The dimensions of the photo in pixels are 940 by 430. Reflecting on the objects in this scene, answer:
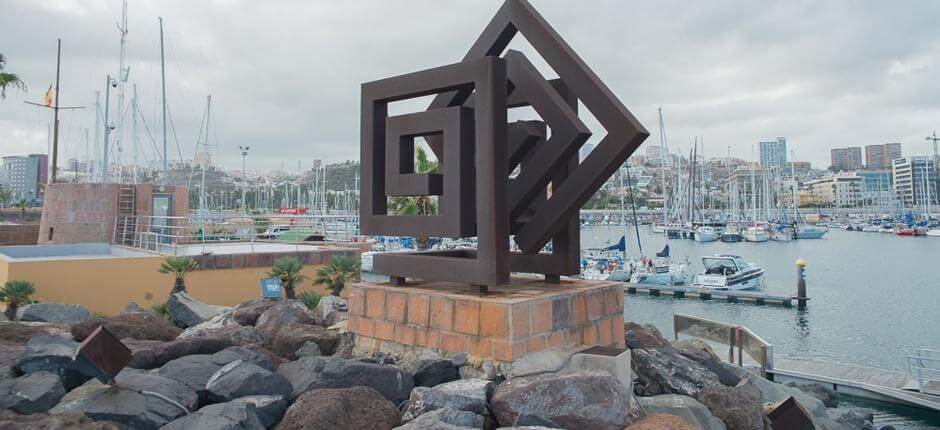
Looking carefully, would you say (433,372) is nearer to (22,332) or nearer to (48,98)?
(22,332)

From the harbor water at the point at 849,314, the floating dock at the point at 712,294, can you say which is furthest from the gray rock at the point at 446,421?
the floating dock at the point at 712,294

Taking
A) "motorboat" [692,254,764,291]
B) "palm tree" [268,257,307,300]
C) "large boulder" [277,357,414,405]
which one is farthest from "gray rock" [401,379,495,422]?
"motorboat" [692,254,764,291]

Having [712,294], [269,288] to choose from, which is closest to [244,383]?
[269,288]

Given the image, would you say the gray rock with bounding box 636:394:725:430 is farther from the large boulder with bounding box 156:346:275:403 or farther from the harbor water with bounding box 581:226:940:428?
the harbor water with bounding box 581:226:940:428

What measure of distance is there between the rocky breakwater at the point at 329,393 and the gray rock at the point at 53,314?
6.56ft

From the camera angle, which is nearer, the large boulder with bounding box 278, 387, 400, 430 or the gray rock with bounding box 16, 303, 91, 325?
the large boulder with bounding box 278, 387, 400, 430

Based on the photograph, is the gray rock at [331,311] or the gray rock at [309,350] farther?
the gray rock at [331,311]

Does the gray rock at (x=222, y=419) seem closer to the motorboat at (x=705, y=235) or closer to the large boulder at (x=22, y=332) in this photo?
the large boulder at (x=22, y=332)

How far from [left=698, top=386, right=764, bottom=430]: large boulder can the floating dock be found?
2868 cm

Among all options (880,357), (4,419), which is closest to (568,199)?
(4,419)

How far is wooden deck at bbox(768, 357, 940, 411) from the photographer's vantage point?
46.8 feet

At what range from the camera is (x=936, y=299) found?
111ft

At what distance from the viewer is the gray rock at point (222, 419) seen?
365 centimetres

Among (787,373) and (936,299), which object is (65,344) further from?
(936,299)
